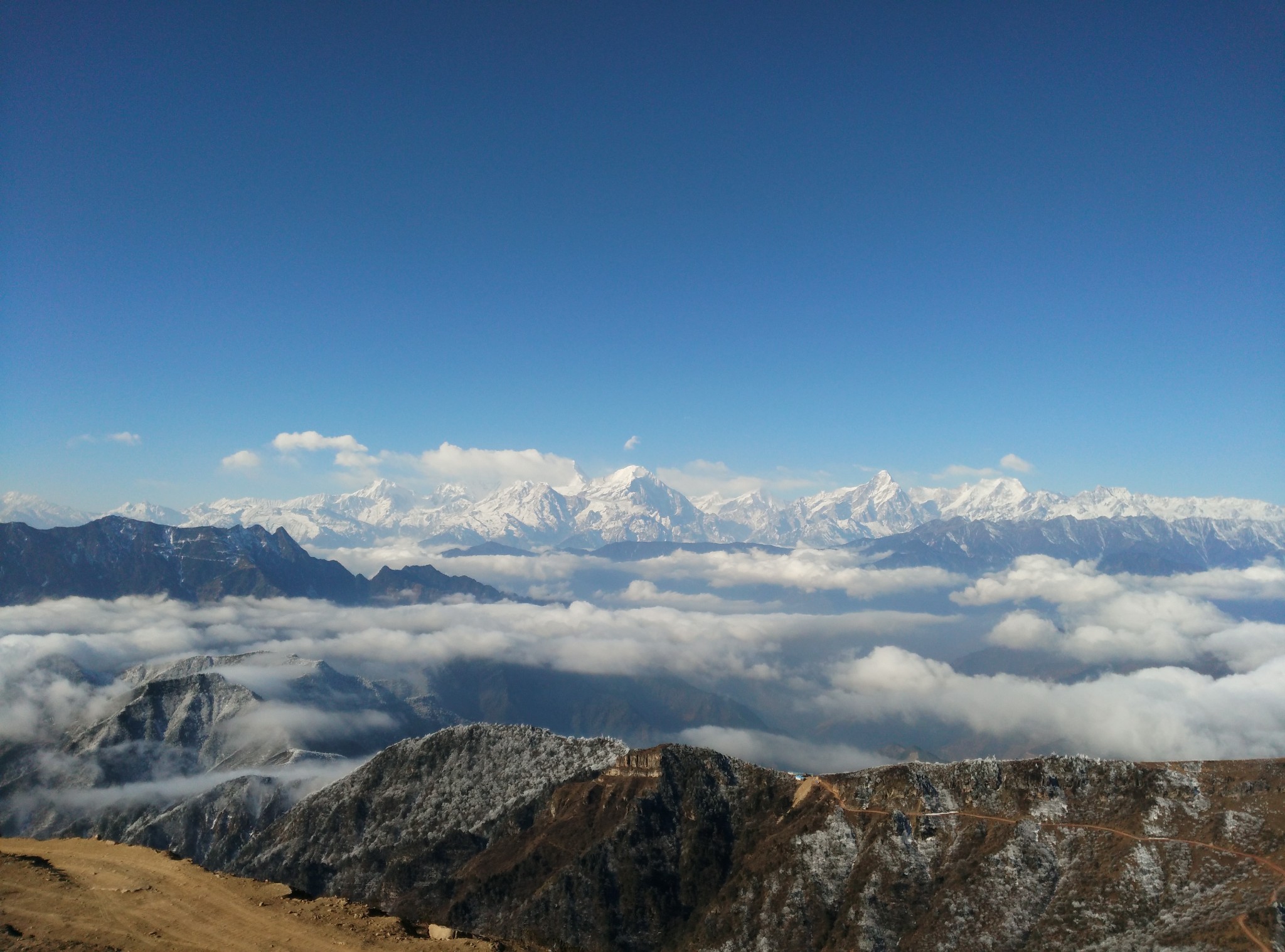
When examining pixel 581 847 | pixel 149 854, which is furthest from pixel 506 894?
pixel 149 854

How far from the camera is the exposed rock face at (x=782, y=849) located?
94625 mm

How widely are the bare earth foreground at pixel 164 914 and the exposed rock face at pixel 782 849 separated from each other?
47.9 metres

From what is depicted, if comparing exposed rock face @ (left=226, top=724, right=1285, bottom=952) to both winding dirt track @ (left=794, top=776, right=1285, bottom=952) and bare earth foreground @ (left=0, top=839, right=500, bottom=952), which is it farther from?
bare earth foreground @ (left=0, top=839, right=500, bottom=952)

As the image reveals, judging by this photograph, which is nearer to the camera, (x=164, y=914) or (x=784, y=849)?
(x=164, y=914)

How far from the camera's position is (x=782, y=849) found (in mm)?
123562

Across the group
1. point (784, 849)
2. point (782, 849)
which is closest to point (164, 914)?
point (784, 849)

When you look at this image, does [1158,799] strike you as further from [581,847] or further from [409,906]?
[409,906]

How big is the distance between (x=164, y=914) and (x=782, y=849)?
113 m

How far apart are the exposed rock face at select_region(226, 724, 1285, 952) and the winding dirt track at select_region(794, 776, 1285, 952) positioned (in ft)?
1.27

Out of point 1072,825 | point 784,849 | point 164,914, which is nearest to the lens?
point 164,914

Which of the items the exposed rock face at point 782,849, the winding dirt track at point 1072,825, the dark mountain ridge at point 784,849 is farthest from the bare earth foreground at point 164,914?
the winding dirt track at point 1072,825

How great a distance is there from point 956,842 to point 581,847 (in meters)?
71.2

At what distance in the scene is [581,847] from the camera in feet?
453

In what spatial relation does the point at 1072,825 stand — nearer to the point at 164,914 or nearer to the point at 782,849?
the point at 782,849
